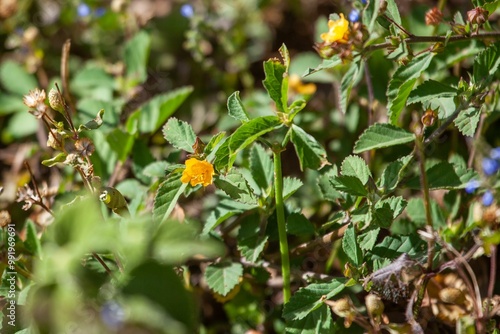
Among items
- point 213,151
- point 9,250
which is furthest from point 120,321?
point 9,250

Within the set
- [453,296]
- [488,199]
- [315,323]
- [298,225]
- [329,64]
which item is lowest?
[453,296]

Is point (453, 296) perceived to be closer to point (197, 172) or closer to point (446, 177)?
point (446, 177)

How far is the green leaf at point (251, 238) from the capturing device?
160 centimetres

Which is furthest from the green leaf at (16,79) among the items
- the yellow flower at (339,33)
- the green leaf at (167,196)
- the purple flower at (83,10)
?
the yellow flower at (339,33)

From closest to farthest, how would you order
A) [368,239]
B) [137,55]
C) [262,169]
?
1. [368,239]
2. [262,169]
3. [137,55]

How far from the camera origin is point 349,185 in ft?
4.85

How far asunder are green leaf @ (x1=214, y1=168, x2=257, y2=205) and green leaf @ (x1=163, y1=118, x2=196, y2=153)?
0.13 m

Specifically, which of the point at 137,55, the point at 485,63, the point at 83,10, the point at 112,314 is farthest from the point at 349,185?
the point at 83,10

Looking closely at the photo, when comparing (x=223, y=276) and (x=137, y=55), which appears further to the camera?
(x=137, y=55)

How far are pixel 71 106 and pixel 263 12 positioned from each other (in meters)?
1.22

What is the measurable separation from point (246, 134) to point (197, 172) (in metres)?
0.16

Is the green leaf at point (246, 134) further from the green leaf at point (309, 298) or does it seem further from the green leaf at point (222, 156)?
the green leaf at point (309, 298)

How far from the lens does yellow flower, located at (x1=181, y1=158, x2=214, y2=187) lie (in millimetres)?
1456

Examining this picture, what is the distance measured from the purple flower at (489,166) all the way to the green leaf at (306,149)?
0.40m
